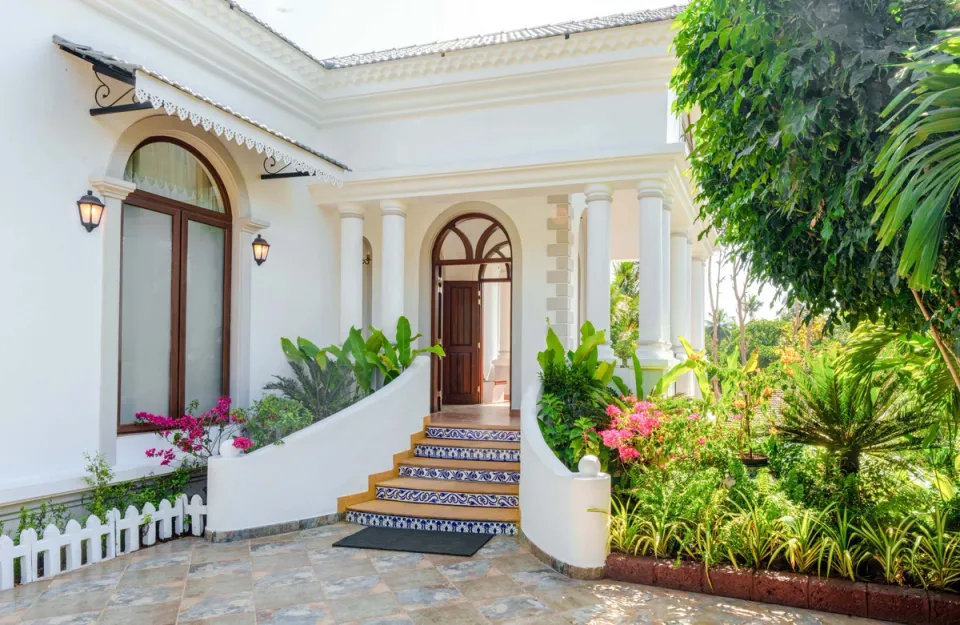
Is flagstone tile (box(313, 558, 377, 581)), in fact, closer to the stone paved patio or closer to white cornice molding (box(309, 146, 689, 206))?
the stone paved patio

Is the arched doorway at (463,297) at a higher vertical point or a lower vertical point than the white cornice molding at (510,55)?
lower

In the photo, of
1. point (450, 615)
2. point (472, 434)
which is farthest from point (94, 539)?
point (472, 434)

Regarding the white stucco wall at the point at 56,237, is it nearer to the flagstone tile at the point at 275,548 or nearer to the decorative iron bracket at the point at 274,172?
the decorative iron bracket at the point at 274,172

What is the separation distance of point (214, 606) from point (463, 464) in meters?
3.42

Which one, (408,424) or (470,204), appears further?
(470,204)

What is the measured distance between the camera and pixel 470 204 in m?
10.5

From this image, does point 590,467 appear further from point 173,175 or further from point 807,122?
point 173,175

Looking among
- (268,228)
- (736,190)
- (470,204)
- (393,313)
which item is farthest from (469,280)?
(736,190)

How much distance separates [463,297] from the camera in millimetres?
12016

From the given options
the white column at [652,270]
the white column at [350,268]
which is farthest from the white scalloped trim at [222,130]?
the white column at [652,270]

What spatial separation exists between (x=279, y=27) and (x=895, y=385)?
25.8 ft

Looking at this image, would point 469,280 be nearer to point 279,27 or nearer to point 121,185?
point 279,27

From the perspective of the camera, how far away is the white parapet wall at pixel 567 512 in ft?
18.0

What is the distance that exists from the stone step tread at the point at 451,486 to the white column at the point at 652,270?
220 cm
